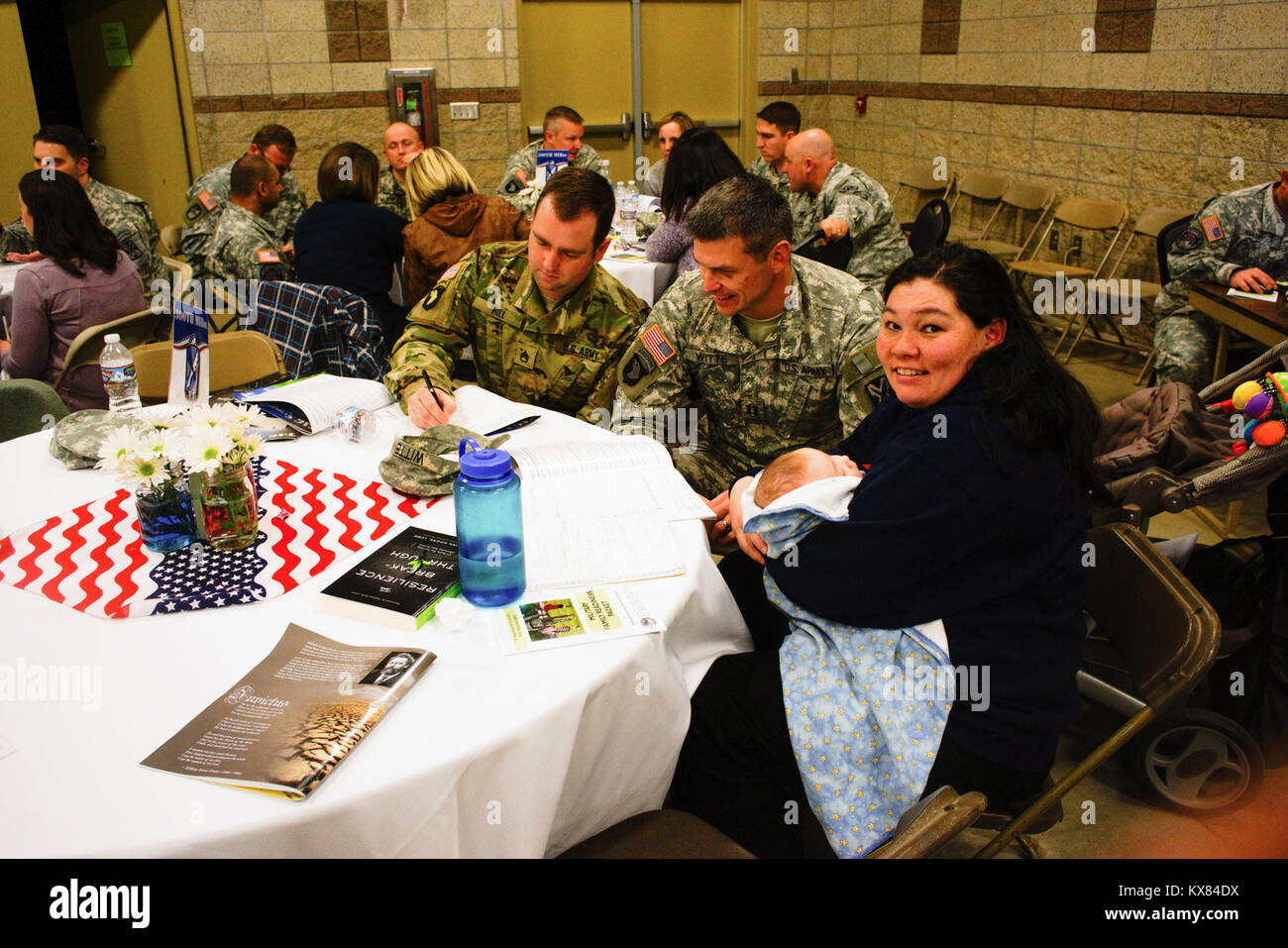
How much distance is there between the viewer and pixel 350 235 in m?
4.38

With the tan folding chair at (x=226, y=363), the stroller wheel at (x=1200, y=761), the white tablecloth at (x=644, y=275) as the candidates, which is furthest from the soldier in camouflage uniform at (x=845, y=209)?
the tan folding chair at (x=226, y=363)

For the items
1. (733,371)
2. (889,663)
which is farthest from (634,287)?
(889,663)

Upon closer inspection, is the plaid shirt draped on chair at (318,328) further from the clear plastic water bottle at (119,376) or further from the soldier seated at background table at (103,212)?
the soldier seated at background table at (103,212)

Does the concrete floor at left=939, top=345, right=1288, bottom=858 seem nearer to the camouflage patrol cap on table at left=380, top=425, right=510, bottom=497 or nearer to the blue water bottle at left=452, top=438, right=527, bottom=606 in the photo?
the blue water bottle at left=452, top=438, right=527, bottom=606

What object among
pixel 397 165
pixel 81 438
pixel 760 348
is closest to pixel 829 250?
pixel 760 348

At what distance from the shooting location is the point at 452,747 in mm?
1248

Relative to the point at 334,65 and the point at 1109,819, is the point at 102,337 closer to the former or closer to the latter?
the point at 1109,819

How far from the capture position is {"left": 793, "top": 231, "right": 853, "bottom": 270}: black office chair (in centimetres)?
491

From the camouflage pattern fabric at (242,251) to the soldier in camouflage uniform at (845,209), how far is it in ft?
9.38

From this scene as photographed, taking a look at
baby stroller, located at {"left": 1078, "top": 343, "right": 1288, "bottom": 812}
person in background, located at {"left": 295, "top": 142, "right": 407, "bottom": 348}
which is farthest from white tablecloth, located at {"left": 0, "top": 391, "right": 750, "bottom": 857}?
person in background, located at {"left": 295, "top": 142, "right": 407, "bottom": 348}

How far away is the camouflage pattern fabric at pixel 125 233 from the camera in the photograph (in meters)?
5.02

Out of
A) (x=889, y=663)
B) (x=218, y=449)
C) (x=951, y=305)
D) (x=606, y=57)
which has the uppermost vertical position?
(x=606, y=57)
